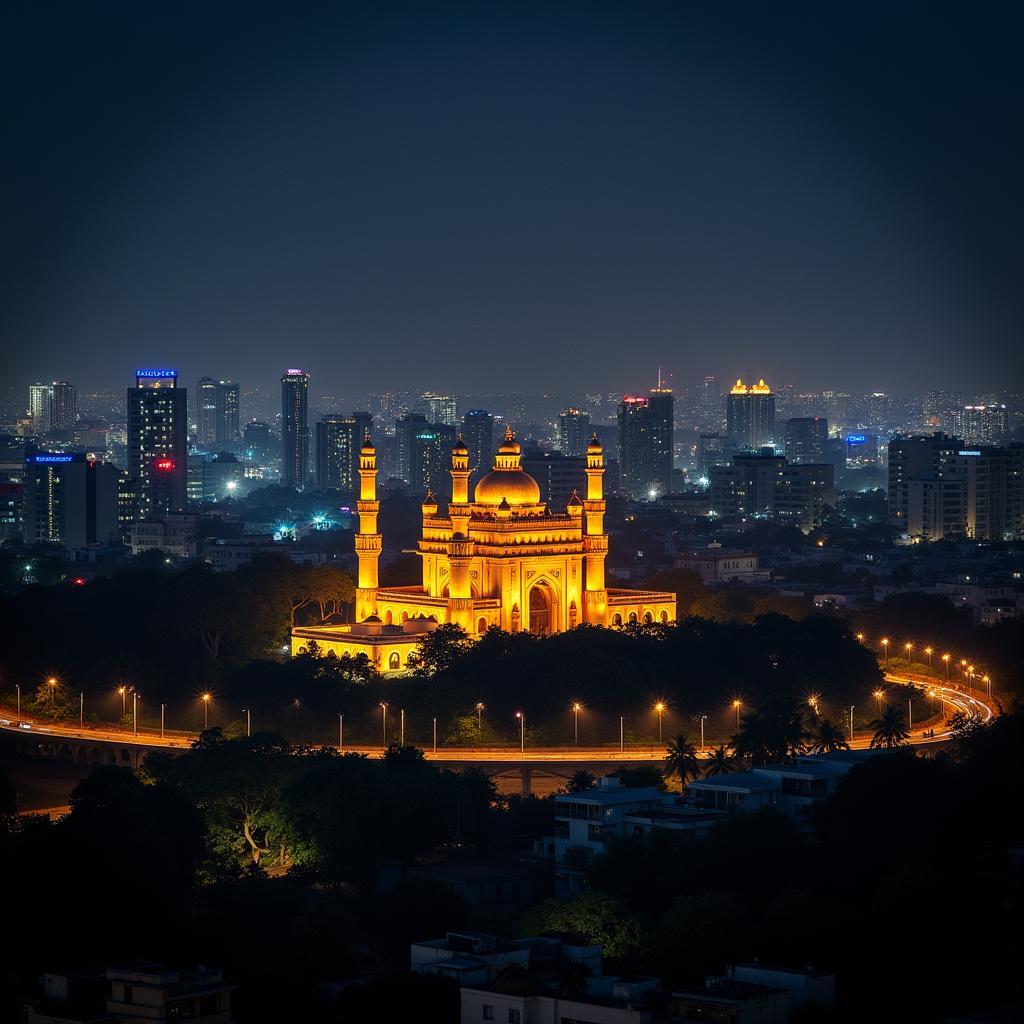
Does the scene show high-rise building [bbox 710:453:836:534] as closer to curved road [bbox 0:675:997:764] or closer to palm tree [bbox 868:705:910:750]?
curved road [bbox 0:675:997:764]

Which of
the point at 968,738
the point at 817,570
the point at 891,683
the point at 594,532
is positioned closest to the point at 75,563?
the point at 817,570

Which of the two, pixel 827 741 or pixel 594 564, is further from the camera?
pixel 594 564

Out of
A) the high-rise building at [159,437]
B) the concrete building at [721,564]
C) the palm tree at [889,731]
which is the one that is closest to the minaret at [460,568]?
the palm tree at [889,731]

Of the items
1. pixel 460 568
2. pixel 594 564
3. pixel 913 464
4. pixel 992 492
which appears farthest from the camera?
pixel 913 464

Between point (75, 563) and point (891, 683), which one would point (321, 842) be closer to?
point (891, 683)

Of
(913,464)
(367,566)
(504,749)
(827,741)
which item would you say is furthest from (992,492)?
(827,741)

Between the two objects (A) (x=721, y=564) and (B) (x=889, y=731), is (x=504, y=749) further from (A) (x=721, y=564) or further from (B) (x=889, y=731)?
(A) (x=721, y=564)
